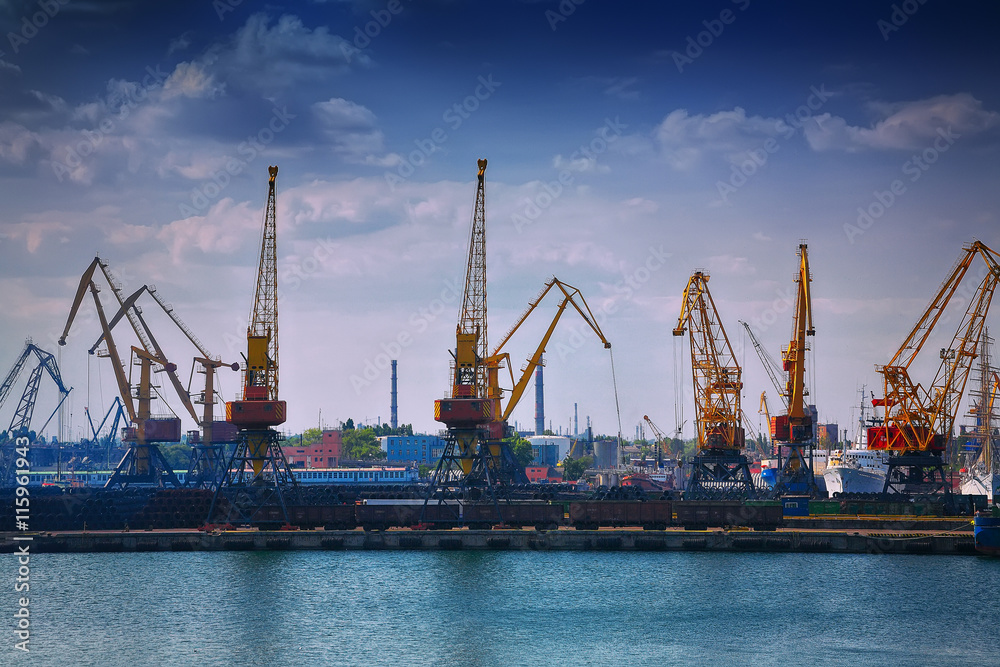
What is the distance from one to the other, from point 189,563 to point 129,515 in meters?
24.5

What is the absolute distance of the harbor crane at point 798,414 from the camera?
128375mm

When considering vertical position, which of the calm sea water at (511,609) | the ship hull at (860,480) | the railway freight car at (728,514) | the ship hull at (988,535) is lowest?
the calm sea water at (511,609)

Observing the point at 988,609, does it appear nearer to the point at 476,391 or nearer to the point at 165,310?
the point at 476,391

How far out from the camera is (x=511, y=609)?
235 feet

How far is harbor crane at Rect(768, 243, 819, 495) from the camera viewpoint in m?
128

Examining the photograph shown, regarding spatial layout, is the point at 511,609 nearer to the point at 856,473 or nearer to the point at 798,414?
the point at 798,414

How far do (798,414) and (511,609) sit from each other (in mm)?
66337

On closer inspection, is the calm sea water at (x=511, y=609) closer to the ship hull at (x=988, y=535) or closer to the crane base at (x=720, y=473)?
the ship hull at (x=988, y=535)

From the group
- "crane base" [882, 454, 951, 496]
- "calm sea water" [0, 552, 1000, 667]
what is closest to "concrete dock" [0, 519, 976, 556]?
"calm sea water" [0, 552, 1000, 667]

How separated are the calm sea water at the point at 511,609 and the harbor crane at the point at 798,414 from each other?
37.7 metres

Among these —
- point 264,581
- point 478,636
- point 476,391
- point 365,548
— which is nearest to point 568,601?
point 478,636

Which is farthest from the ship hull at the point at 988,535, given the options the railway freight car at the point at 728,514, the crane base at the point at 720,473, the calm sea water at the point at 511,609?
the crane base at the point at 720,473

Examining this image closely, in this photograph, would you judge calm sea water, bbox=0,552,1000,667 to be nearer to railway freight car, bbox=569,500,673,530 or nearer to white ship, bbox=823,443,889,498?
railway freight car, bbox=569,500,673,530

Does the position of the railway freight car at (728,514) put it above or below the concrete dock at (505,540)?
above
